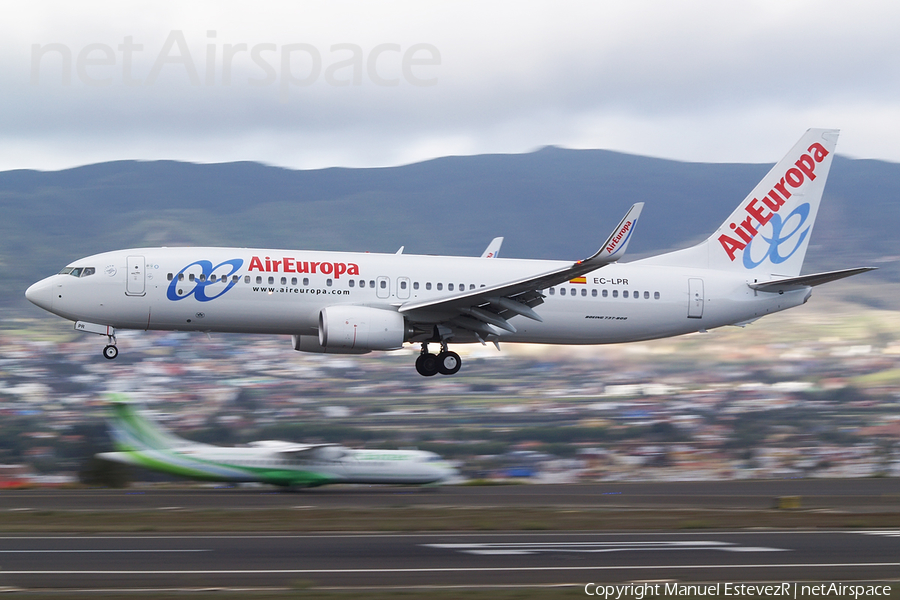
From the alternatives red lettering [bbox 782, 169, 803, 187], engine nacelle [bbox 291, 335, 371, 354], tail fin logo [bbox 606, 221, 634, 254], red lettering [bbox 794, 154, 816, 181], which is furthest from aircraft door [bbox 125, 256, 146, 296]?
red lettering [bbox 794, 154, 816, 181]

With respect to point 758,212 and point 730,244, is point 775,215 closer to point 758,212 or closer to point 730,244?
point 758,212

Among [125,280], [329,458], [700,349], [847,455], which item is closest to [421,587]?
[125,280]

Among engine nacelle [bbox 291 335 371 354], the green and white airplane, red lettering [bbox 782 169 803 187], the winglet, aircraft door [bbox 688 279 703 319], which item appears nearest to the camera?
the winglet

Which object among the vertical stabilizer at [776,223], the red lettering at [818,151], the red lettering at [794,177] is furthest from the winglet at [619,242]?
the red lettering at [818,151]

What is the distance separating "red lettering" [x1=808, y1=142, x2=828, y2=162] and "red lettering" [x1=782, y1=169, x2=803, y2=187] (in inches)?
40.3

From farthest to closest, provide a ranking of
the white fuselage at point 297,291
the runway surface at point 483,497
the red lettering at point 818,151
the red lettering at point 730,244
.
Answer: the red lettering at point 818,151 → the red lettering at point 730,244 → the runway surface at point 483,497 → the white fuselage at point 297,291

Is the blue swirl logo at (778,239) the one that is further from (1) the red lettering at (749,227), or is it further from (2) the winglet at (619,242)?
(2) the winglet at (619,242)

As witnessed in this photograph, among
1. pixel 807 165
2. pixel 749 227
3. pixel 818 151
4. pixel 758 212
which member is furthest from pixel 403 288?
pixel 818 151

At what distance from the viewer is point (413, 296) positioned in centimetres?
3172

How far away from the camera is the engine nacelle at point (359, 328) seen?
98.4 feet

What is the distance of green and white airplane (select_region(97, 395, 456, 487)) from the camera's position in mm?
40094

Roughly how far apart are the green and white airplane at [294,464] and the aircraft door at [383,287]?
37.4 ft

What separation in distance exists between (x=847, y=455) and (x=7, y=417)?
5797 cm

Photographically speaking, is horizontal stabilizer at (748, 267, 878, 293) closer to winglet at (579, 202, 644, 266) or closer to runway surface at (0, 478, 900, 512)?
winglet at (579, 202, 644, 266)
